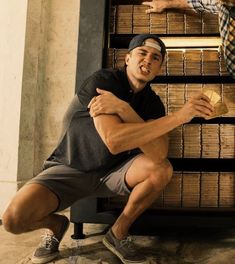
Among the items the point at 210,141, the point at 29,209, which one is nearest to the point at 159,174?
the point at 210,141

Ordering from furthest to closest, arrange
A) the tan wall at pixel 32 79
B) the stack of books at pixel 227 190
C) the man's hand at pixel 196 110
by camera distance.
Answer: the tan wall at pixel 32 79 → the stack of books at pixel 227 190 → the man's hand at pixel 196 110

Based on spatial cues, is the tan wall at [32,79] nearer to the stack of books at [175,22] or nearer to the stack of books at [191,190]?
the stack of books at [175,22]

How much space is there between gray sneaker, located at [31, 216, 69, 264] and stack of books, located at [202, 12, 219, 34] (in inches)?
55.5

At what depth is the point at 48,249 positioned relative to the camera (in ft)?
4.87

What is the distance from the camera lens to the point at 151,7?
6.32ft

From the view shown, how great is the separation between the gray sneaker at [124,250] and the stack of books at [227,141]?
0.77m

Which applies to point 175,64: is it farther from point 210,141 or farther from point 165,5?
point 210,141

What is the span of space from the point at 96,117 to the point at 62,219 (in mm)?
583

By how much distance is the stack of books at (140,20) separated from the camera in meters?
1.91

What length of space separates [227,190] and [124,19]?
4.08ft

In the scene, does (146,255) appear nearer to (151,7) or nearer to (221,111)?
(221,111)

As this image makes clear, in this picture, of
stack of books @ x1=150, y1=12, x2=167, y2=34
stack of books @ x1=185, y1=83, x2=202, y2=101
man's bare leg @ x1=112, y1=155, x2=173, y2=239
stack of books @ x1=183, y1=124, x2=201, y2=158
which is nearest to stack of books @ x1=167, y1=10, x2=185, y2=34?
stack of books @ x1=150, y1=12, x2=167, y2=34

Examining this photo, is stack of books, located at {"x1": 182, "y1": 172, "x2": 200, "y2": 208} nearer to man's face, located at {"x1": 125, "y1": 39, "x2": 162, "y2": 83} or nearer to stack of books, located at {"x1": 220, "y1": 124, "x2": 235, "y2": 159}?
stack of books, located at {"x1": 220, "y1": 124, "x2": 235, "y2": 159}

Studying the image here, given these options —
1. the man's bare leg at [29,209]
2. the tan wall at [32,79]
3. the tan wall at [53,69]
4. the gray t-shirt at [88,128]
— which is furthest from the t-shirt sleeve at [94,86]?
the tan wall at [53,69]
